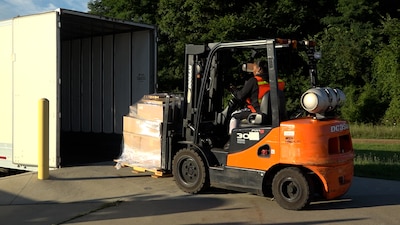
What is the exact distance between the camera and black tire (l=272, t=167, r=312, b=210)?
683cm

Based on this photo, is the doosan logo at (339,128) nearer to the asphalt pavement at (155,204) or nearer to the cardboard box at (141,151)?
the asphalt pavement at (155,204)

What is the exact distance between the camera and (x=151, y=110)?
8828 mm

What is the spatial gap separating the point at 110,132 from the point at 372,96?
59.7ft

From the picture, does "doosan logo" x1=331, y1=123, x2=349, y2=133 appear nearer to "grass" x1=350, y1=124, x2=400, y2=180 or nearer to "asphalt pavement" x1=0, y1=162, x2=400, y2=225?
"asphalt pavement" x1=0, y1=162, x2=400, y2=225

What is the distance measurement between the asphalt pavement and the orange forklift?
303mm

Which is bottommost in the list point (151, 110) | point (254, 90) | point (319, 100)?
point (151, 110)

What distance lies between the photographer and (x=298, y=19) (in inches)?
1129

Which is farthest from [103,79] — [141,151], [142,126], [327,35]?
[327,35]

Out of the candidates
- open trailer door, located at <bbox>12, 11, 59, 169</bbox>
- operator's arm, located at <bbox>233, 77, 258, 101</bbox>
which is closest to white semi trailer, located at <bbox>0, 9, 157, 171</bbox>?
open trailer door, located at <bbox>12, 11, 59, 169</bbox>

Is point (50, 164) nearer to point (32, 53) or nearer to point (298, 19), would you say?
point (32, 53)

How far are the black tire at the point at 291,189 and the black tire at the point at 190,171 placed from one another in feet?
4.19

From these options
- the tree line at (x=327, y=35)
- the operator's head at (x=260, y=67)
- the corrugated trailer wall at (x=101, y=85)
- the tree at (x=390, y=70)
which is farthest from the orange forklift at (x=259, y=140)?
the tree at (x=390, y=70)

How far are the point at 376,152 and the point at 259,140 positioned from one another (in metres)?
9.26

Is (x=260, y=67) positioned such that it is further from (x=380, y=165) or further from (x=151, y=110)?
(x=380, y=165)
